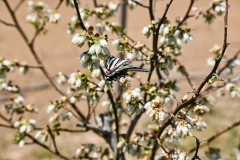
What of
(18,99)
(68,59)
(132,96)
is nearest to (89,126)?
(18,99)

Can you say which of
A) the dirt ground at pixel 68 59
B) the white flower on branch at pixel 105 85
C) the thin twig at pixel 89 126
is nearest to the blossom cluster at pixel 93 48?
the white flower on branch at pixel 105 85

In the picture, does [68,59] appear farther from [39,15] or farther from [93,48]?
[93,48]

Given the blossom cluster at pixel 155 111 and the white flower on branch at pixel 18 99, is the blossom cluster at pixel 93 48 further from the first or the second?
the white flower on branch at pixel 18 99

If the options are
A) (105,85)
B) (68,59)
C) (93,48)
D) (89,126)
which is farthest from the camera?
(68,59)

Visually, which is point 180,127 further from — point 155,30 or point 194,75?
point 194,75

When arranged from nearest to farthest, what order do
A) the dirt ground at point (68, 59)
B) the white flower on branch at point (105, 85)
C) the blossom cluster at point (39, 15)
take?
the white flower on branch at point (105, 85) < the blossom cluster at point (39, 15) < the dirt ground at point (68, 59)

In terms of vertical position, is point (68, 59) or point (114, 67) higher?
point (68, 59)

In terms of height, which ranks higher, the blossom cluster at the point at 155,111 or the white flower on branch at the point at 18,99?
the white flower on branch at the point at 18,99

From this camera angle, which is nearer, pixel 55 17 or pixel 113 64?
pixel 113 64
